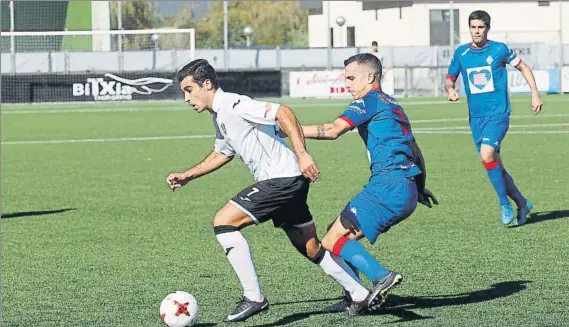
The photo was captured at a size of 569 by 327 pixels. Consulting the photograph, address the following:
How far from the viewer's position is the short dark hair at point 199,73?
7.07 metres

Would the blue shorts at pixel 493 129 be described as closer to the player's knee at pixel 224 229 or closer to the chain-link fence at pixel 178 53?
the player's knee at pixel 224 229

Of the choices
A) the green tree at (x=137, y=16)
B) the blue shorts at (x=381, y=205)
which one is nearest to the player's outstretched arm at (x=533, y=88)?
the blue shorts at (x=381, y=205)

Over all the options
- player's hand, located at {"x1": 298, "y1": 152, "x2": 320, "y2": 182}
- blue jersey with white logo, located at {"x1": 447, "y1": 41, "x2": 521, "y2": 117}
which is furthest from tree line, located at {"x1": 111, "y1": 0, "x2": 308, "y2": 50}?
player's hand, located at {"x1": 298, "y1": 152, "x2": 320, "y2": 182}

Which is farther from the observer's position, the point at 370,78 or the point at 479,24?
the point at 479,24

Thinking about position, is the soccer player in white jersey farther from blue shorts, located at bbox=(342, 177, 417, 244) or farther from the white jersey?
blue shorts, located at bbox=(342, 177, 417, 244)

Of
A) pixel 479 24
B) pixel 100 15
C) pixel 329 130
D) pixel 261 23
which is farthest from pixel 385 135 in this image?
pixel 261 23

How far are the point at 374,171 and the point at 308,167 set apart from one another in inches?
30.9

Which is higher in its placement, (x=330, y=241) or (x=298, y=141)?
(x=298, y=141)

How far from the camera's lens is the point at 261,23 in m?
105

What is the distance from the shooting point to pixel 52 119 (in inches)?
1334

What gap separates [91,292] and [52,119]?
26.2 meters

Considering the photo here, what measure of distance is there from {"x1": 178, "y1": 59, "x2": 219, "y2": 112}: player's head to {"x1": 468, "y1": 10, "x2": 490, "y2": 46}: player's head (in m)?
4.72

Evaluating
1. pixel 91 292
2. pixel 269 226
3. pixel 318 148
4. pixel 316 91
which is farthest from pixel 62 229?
pixel 316 91

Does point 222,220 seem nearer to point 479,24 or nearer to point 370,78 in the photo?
point 370,78
